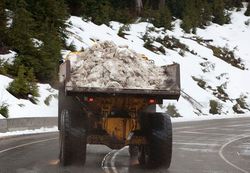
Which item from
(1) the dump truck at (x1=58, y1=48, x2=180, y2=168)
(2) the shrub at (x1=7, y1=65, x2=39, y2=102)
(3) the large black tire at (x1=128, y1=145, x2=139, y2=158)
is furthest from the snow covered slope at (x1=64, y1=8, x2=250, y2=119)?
(1) the dump truck at (x1=58, y1=48, x2=180, y2=168)

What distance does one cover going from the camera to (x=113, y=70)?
13141 mm

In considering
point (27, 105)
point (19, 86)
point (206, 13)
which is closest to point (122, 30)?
point (206, 13)

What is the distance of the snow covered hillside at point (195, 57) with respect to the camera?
41.6 metres

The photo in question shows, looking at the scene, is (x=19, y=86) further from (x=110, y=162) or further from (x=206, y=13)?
(x=206, y=13)

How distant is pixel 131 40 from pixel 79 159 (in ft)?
121

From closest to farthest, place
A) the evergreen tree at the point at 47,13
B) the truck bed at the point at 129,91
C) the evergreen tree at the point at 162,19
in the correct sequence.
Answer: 1. the truck bed at the point at 129,91
2. the evergreen tree at the point at 47,13
3. the evergreen tree at the point at 162,19

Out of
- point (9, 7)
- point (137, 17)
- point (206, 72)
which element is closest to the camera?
point (9, 7)

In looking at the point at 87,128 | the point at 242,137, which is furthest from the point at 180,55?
the point at 87,128

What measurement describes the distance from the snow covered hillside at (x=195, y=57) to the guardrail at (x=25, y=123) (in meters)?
4.29

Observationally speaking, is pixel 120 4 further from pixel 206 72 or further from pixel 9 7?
pixel 9 7

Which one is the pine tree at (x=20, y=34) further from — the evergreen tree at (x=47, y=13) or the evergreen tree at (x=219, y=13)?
the evergreen tree at (x=219, y=13)

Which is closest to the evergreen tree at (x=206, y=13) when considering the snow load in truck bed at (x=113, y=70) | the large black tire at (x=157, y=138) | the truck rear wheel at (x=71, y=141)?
the snow load in truck bed at (x=113, y=70)

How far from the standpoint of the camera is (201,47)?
54500 mm

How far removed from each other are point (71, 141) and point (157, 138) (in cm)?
204
